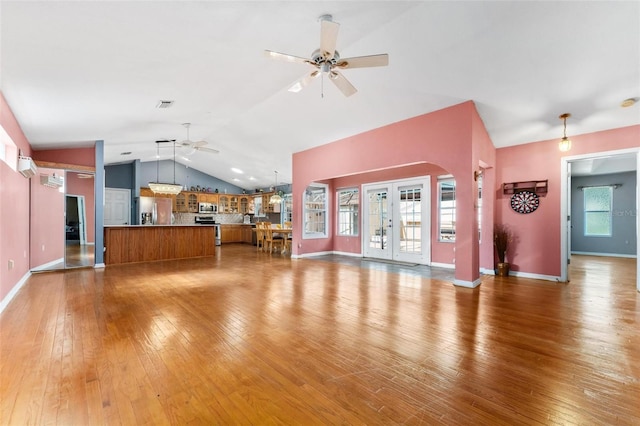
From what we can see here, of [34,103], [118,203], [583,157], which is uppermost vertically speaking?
[34,103]

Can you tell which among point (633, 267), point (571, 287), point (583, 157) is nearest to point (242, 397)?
point (571, 287)

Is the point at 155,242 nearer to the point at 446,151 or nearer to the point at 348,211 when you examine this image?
the point at 348,211

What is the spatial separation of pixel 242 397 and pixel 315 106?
4.86m

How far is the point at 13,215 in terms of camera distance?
416 centimetres

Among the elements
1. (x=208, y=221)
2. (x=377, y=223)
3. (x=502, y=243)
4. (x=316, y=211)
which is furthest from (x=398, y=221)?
(x=208, y=221)

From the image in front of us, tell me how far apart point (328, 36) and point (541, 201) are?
199 inches

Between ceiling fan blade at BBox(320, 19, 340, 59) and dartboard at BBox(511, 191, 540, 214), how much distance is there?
15.6ft

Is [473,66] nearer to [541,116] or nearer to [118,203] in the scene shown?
[541,116]

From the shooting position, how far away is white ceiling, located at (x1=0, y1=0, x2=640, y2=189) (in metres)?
2.61

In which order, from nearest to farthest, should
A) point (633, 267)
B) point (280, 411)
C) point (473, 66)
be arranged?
1. point (280, 411)
2. point (473, 66)
3. point (633, 267)

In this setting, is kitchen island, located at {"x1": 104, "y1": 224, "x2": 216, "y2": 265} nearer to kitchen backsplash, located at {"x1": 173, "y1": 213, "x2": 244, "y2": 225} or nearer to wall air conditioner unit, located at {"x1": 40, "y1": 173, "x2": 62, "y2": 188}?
wall air conditioner unit, located at {"x1": 40, "y1": 173, "x2": 62, "y2": 188}

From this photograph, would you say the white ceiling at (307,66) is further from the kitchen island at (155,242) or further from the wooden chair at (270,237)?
the wooden chair at (270,237)

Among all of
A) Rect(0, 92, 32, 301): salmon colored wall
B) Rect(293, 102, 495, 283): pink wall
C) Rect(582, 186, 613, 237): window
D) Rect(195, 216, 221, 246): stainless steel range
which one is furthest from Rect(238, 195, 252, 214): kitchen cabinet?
Rect(582, 186, 613, 237): window

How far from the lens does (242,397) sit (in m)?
1.80
